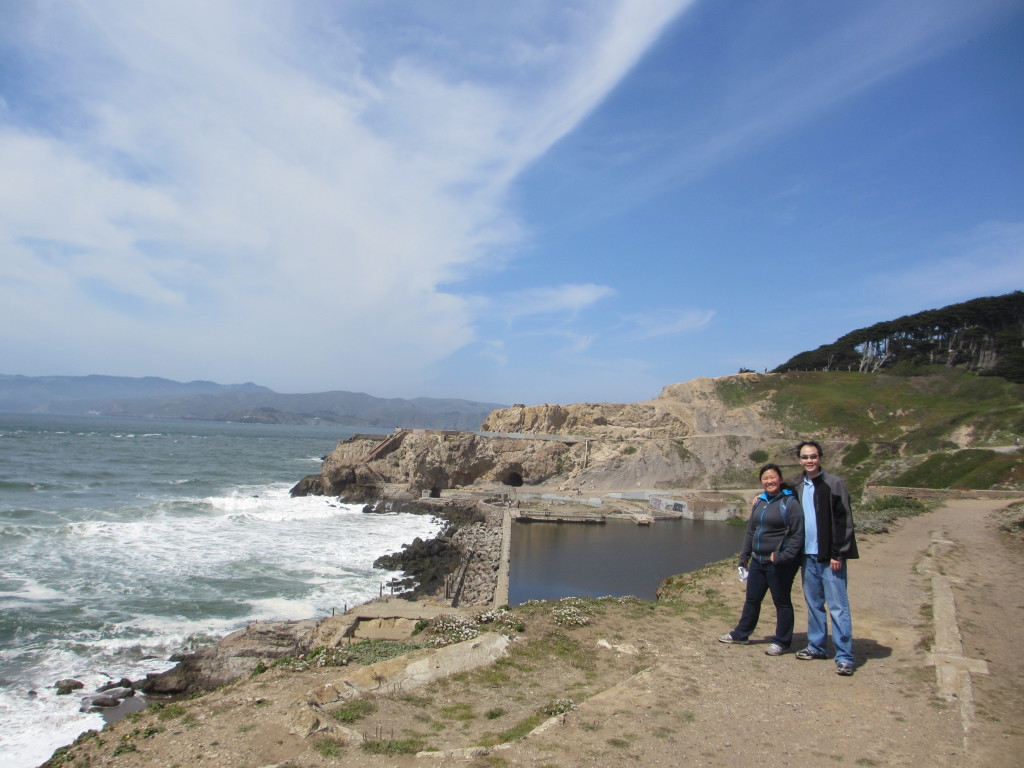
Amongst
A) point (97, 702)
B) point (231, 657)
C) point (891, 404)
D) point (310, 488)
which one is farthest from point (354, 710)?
point (891, 404)

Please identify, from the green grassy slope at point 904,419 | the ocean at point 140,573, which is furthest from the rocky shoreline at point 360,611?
the green grassy slope at point 904,419

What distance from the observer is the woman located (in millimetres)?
5770

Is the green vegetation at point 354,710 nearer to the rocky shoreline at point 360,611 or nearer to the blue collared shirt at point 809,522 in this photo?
the blue collared shirt at point 809,522

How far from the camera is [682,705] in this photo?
197 inches

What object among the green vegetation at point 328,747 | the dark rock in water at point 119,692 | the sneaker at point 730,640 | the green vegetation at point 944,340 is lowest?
the dark rock in water at point 119,692

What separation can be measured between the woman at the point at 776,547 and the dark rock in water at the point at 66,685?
531 inches

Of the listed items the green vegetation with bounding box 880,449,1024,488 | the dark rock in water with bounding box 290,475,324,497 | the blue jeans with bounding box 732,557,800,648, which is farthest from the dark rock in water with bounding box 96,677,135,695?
the green vegetation with bounding box 880,449,1024,488

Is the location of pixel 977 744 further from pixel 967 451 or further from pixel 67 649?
pixel 967 451

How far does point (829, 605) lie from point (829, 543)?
0.64 m

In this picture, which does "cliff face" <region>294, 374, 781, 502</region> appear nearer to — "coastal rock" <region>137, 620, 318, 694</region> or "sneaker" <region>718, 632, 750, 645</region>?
"coastal rock" <region>137, 620, 318, 694</region>

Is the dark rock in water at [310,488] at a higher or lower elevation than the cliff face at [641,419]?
lower

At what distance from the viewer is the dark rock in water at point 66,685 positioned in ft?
39.3

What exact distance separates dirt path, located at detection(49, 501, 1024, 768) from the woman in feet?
1.72

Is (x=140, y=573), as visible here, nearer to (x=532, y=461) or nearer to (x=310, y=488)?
(x=310, y=488)
